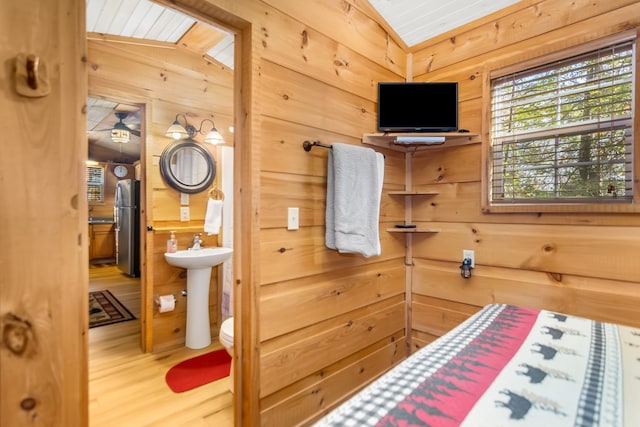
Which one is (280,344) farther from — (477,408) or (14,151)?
(14,151)

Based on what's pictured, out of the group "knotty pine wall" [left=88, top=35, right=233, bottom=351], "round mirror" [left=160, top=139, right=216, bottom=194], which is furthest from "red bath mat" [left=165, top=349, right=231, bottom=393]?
"round mirror" [left=160, top=139, right=216, bottom=194]

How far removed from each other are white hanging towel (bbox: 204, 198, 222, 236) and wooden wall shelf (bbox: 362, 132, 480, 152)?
164 centimetres

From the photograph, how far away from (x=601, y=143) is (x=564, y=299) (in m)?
0.83

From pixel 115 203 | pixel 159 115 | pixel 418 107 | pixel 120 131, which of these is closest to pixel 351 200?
pixel 418 107

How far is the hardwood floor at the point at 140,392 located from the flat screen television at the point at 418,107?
2.01 meters

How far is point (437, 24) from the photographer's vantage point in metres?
2.03

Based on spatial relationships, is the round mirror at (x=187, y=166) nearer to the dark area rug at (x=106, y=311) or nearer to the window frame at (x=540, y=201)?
the dark area rug at (x=106, y=311)

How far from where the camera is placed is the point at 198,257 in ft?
8.18

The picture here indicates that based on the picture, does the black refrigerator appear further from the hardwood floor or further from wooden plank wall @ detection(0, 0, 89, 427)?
wooden plank wall @ detection(0, 0, 89, 427)

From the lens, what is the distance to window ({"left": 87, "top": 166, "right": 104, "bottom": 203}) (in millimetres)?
6426

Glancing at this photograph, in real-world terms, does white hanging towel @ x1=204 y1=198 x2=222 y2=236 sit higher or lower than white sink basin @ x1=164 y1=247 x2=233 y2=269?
higher

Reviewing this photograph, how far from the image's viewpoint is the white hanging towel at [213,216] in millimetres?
2930

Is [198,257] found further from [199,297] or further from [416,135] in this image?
[416,135]

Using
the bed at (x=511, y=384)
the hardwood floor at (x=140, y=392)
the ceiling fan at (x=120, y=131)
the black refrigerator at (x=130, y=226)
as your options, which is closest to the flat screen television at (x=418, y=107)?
the bed at (x=511, y=384)
